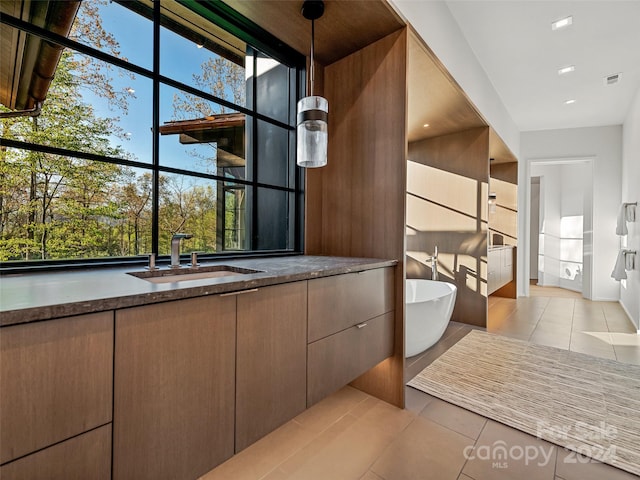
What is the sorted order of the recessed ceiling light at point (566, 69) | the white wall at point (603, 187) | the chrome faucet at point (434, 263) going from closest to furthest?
the recessed ceiling light at point (566, 69)
the chrome faucet at point (434, 263)
the white wall at point (603, 187)

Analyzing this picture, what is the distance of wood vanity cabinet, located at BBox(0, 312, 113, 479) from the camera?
2.19 ft

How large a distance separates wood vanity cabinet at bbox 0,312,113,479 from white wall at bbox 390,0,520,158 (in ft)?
7.21

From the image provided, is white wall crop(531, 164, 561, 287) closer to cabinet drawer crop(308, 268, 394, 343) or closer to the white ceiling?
the white ceiling

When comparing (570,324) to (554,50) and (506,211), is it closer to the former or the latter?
(506,211)

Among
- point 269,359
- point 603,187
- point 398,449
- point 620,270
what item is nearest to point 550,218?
point 603,187

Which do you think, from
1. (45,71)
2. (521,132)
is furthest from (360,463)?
(521,132)

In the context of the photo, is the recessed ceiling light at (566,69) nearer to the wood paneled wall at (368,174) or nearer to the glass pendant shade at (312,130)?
the wood paneled wall at (368,174)

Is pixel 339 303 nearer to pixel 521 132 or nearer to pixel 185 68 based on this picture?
pixel 185 68

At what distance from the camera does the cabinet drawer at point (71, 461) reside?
0.69 meters

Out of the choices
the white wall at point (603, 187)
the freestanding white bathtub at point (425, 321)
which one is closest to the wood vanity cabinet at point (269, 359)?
the freestanding white bathtub at point (425, 321)

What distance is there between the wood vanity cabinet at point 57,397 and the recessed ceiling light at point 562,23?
3.92m

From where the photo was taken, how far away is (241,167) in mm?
2119

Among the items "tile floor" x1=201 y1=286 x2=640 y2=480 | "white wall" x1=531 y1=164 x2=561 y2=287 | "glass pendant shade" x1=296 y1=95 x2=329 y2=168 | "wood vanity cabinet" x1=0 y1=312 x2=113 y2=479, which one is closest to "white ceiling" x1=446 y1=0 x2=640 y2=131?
"glass pendant shade" x1=296 y1=95 x2=329 y2=168

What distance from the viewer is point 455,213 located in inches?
149
